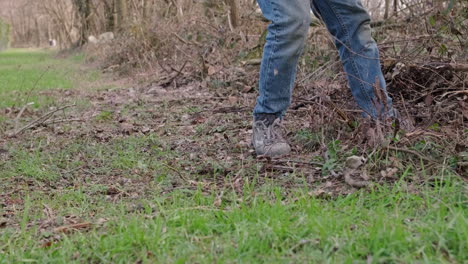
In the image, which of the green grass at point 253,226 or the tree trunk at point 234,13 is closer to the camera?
the green grass at point 253,226

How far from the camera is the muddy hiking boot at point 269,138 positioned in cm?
307

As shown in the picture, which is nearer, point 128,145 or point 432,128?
point 432,128

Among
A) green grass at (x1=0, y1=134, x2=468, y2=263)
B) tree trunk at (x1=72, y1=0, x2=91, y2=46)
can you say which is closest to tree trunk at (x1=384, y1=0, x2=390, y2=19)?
green grass at (x1=0, y1=134, x2=468, y2=263)

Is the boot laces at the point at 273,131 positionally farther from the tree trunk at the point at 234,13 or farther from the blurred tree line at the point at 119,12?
the tree trunk at the point at 234,13

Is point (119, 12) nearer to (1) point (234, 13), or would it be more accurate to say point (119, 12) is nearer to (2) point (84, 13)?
(2) point (84, 13)

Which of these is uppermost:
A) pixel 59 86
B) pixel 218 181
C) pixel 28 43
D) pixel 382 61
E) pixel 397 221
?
pixel 382 61

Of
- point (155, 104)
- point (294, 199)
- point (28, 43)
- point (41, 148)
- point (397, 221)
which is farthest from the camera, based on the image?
point (28, 43)

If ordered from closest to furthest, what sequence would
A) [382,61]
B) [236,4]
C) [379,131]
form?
1. [379,131]
2. [382,61]
3. [236,4]

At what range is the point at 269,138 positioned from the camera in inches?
123

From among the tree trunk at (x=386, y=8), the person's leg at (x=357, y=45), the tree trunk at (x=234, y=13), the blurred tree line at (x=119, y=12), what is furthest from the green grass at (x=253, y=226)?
the tree trunk at (x=234, y=13)

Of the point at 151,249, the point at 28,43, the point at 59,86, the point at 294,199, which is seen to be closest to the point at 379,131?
the point at 294,199

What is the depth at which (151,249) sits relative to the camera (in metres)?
1.88

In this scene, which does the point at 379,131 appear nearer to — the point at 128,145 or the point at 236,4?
the point at 128,145

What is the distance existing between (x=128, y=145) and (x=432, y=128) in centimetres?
203
